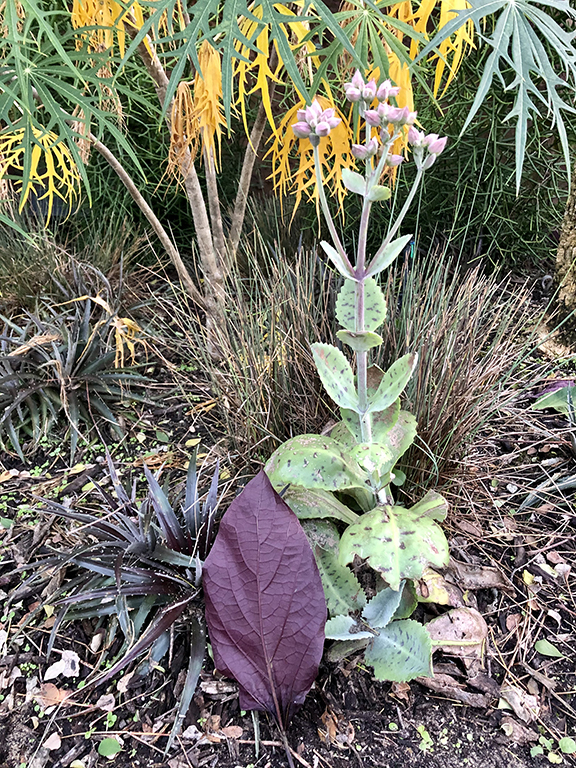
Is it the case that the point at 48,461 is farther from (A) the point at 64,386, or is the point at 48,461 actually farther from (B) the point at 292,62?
(B) the point at 292,62

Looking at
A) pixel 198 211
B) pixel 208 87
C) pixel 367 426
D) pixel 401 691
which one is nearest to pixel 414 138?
pixel 367 426

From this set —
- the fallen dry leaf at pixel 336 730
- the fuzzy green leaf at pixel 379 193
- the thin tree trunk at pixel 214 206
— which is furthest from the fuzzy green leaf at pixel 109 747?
the thin tree trunk at pixel 214 206

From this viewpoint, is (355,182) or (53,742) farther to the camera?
(53,742)

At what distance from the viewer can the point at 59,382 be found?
191cm

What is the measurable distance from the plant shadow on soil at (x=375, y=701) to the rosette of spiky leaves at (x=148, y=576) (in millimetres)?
74

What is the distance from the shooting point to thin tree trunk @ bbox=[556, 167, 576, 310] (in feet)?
6.22

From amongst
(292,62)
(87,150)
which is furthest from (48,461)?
(292,62)

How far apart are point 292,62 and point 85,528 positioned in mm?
1132

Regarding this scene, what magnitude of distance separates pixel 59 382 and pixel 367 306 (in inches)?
50.7

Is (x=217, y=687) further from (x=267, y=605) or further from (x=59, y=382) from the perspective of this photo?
(x=59, y=382)

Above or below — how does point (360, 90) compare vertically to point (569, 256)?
above

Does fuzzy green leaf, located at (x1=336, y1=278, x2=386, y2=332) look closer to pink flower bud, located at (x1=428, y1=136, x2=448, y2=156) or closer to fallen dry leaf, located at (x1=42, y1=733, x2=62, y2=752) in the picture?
pink flower bud, located at (x1=428, y1=136, x2=448, y2=156)

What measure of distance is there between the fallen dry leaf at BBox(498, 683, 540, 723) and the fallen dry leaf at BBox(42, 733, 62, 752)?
0.92m

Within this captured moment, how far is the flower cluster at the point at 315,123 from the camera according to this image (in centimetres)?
83
